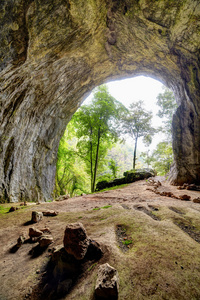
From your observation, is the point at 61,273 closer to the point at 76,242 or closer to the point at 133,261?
the point at 76,242

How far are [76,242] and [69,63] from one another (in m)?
8.80

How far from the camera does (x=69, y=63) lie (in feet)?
25.0

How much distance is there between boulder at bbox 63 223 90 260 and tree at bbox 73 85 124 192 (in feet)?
39.3

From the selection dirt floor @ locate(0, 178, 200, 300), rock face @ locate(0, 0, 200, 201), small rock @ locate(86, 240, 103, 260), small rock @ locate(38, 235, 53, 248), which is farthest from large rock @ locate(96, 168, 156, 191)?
small rock @ locate(86, 240, 103, 260)

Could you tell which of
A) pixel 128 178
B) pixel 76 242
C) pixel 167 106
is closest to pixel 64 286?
pixel 76 242

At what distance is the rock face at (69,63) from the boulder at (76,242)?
5644 mm

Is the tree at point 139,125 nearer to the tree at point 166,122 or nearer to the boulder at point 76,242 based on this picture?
the tree at point 166,122

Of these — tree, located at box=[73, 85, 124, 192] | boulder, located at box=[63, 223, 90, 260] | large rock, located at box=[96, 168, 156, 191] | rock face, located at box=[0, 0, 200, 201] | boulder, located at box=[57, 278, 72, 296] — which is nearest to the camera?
boulder, located at box=[57, 278, 72, 296]

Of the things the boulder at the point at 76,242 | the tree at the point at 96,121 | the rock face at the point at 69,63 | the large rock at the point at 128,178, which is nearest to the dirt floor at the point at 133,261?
the boulder at the point at 76,242

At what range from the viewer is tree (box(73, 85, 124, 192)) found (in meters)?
13.5

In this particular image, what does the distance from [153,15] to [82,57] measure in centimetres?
427

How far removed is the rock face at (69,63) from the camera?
5.17 meters

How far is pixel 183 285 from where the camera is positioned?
38.7 inches

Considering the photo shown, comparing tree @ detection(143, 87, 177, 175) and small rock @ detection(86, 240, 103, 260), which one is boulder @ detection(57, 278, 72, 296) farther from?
tree @ detection(143, 87, 177, 175)
